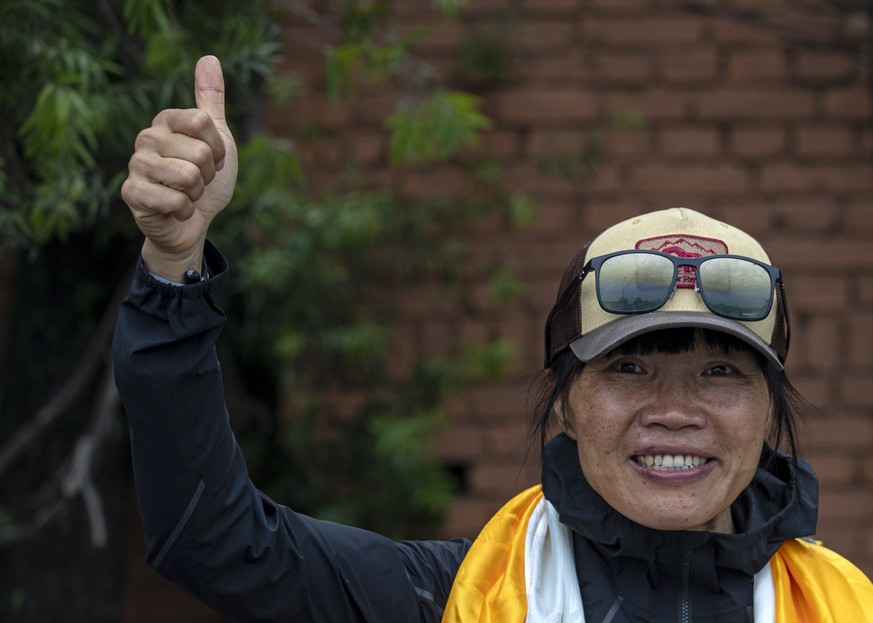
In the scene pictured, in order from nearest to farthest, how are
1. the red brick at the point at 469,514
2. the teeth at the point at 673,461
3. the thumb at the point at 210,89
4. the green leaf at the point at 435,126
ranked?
the thumb at the point at 210,89 → the teeth at the point at 673,461 → the green leaf at the point at 435,126 → the red brick at the point at 469,514

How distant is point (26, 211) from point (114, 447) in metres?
1.26

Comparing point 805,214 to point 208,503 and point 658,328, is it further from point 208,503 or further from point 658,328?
point 208,503

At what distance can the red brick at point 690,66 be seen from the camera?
370cm

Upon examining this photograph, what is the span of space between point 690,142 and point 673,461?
2.25 meters

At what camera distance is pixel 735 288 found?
1655 millimetres

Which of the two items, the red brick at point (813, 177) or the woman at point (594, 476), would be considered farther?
the red brick at point (813, 177)

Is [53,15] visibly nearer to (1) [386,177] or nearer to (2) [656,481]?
(1) [386,177]

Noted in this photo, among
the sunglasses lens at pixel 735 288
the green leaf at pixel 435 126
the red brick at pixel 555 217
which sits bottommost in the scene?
the red brick at pixel 555 217

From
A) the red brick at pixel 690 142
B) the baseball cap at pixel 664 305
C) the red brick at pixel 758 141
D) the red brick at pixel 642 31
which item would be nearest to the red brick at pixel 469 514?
the red brick at pixel 690 142

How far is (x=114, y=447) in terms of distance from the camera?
3.44 meters

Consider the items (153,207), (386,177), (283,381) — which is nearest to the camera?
(153,207)

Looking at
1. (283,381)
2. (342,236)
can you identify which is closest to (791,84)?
(342,236)

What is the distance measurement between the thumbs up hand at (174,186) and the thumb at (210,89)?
0.05m

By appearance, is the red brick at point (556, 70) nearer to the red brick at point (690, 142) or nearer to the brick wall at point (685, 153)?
the brick wall at point (685, 153)
